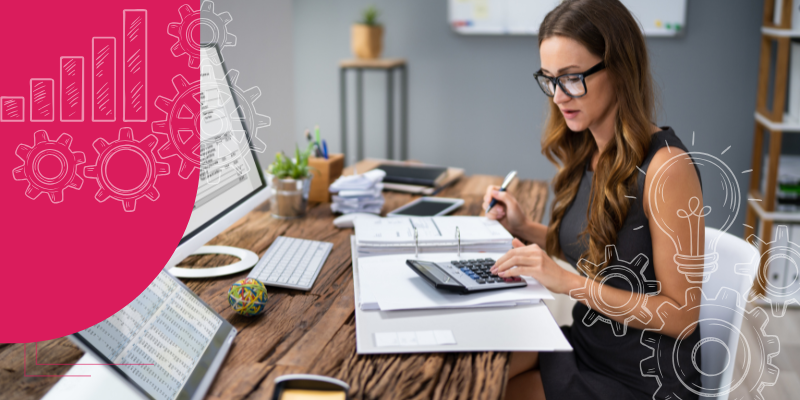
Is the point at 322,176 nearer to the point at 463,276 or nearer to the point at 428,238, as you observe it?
the point at 428,238

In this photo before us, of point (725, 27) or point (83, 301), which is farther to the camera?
point (725, 27)

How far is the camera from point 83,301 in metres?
0.71

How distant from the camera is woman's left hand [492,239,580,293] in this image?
3.48 ft

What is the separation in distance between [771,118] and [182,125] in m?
2.79

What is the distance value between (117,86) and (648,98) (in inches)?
37.8

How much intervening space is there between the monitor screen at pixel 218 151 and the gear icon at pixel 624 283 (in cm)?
70

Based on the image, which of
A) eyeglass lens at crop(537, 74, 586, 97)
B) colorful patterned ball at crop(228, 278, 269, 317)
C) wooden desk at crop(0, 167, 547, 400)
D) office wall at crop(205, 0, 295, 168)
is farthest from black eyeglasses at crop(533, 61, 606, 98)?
office wall at crop(205, 0, 295, 168)

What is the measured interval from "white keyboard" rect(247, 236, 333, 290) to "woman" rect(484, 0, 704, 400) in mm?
393

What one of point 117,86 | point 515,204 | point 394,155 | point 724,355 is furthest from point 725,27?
point 117,86

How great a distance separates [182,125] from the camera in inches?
38.8

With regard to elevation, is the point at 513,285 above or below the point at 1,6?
below

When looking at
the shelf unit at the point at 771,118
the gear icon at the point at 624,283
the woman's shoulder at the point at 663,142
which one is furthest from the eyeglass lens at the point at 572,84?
the shelf unit at the point at 771,118

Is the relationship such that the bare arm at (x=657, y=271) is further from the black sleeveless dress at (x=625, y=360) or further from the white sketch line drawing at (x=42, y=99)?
the white sketch line drawing at (x=42, y=99)

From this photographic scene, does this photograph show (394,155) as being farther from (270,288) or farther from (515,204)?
(270,288)
